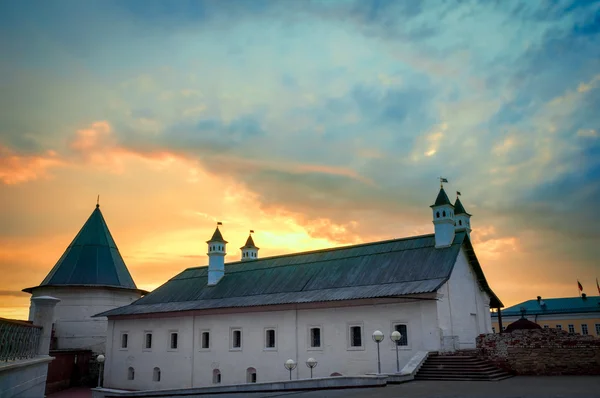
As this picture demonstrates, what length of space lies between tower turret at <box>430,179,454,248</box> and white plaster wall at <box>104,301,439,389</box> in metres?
4.98

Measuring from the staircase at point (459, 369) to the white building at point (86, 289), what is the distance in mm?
30569

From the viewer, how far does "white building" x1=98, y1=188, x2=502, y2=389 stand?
83.6 feet

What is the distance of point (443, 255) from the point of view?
2747 centimetres

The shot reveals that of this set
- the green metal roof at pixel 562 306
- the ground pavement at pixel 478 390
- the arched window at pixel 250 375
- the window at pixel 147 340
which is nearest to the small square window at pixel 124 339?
the window at pixel 147 340

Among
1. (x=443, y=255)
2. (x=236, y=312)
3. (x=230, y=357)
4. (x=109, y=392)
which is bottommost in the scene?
(x=109, y=392)

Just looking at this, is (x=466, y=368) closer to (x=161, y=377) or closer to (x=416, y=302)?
(x=416, y=302)

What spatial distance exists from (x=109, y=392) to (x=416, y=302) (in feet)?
65.9

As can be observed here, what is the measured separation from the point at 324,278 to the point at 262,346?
5.61 metres

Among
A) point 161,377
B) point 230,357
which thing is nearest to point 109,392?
point 161,377

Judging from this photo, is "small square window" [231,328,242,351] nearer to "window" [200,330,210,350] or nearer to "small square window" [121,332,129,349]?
"window" [200,330,210,350]

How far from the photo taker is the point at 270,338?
2997 centimetres

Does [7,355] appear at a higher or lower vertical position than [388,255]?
lower

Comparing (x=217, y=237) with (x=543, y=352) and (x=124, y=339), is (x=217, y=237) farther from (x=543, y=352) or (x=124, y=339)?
(x=543, y=352)

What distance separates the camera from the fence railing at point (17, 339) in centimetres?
966
